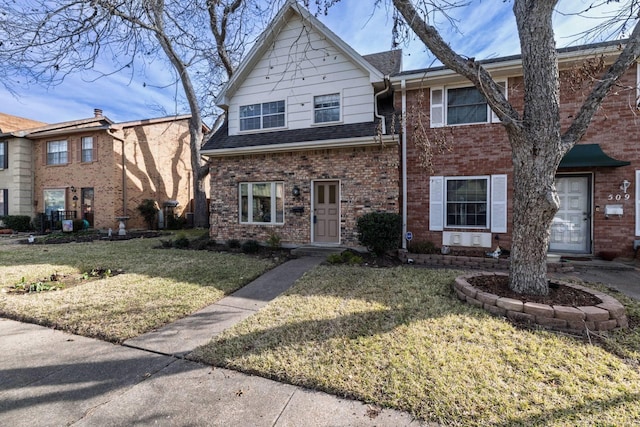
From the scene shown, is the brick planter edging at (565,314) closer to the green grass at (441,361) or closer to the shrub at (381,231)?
the green grass at (441,361)

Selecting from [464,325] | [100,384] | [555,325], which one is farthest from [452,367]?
[100,384]

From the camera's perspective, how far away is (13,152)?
656 inches

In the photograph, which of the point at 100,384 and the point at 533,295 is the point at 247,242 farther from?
the point at 533,295

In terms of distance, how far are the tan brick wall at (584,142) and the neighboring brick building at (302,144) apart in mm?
1189

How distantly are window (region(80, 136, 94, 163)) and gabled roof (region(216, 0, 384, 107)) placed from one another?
10049 mm

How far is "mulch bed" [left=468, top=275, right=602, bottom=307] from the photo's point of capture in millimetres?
3941

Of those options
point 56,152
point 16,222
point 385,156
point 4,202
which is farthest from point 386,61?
point 4,202

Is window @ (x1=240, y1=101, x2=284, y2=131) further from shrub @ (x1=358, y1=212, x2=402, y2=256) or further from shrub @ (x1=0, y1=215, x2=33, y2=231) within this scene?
shrub @ (x1=0, y1=215, x2=33, y2=231)

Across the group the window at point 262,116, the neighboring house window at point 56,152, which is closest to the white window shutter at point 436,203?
the window at point 262,116

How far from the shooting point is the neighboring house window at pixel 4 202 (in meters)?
17.0

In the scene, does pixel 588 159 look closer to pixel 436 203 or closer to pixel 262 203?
pixel 436 203

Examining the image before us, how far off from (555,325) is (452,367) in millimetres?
1870

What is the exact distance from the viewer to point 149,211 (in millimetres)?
16359

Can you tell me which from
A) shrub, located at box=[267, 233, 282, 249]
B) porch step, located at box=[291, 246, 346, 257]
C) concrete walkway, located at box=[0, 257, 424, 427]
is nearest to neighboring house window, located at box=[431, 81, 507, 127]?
porch step, located at box=[291, 246, 346, 257]
